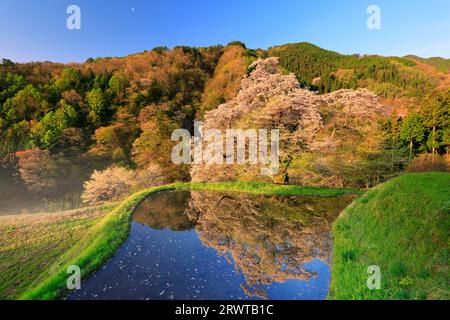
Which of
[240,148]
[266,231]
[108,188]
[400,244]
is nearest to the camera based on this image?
A: [400,244]

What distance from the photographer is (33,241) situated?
9297mm

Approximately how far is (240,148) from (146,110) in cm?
3148

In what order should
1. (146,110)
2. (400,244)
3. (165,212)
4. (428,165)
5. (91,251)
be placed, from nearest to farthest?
(400,244)
(91,251)
(165,212)
(428,165)
(146,110)

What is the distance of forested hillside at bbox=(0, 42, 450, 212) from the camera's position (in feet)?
90.7

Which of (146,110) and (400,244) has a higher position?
(146,110)

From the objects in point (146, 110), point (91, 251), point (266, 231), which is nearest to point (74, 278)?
point (91, 251)

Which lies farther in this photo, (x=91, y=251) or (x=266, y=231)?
(x=266, y=231)

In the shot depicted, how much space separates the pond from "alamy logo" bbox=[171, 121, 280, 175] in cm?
403

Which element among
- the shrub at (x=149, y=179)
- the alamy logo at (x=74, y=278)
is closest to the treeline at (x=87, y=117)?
the shrub at (x=149, y=179)

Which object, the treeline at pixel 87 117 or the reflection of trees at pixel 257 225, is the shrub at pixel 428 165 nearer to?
the reflection of trees at pixel 257 225

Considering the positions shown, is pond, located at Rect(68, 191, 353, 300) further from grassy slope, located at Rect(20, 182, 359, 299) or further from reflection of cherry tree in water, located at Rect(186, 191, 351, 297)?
grassy slope, located at Rect(20, 182, 359, 299)

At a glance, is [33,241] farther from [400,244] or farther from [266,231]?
[400,244]
